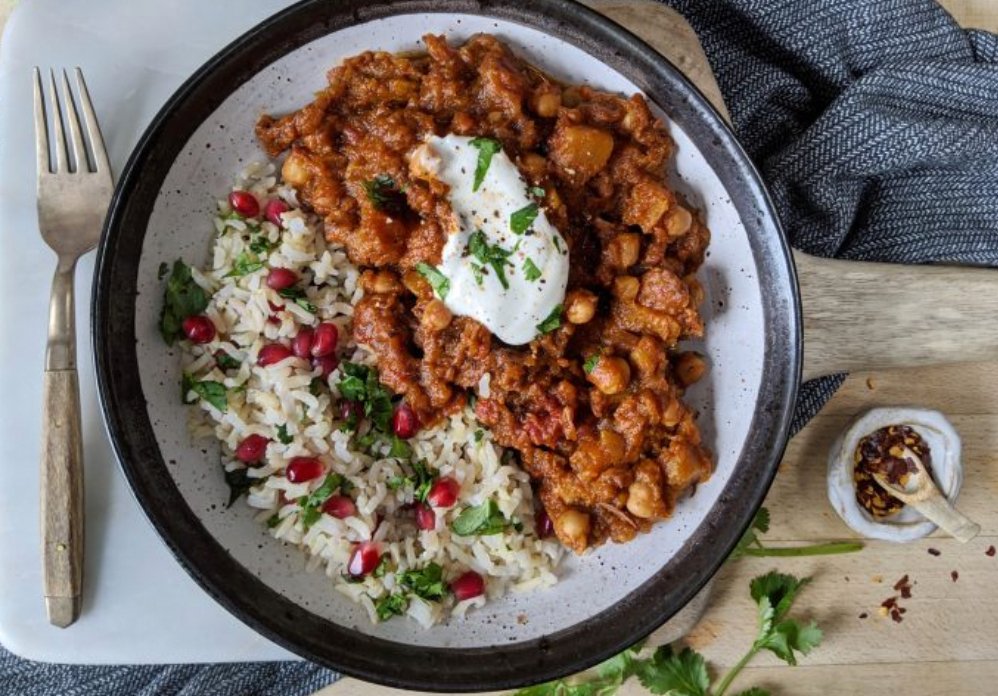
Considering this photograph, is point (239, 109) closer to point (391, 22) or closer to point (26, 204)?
point (391, 22)

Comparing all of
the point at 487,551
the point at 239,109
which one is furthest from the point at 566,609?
the point at 239,109

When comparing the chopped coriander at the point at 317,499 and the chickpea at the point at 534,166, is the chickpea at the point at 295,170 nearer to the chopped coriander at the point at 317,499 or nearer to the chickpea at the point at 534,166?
the chickpea at the point at 534,166

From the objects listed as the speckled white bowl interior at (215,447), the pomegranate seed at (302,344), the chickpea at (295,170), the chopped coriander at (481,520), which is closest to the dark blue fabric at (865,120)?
the speckled white bowl interior at (215,447)

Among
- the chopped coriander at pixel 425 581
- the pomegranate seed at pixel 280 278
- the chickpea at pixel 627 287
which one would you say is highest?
the pomegranate seed at pixel 280 278

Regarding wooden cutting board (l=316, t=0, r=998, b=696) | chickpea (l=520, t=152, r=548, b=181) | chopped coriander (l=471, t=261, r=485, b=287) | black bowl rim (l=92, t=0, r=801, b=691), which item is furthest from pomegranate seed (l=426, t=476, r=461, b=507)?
wooden cutting board (l=316, t=0, r=998, b=696)

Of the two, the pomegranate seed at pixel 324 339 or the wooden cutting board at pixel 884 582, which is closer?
the pomegranate seed at pixel 324 339

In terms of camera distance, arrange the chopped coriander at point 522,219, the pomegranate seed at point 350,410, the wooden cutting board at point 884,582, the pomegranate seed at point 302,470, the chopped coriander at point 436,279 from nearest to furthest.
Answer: the chopped coriander at point 522,219, the chopped coriander at point 436,279, the pomegranate seed at point 302,470, the pomegranate seed at point 350,410, the wooden cutting board at point 884,582

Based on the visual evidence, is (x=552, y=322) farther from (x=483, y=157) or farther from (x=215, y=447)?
(x=215, y=447)

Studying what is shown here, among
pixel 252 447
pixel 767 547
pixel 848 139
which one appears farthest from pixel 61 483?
pixel 848 139

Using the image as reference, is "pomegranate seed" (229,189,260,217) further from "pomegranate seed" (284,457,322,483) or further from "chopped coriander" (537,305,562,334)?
"chopped coriander" (537,305,562,334)
